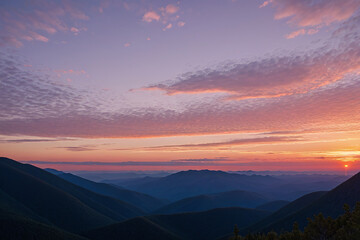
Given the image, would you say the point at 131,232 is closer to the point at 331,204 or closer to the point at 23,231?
the point at 23,231

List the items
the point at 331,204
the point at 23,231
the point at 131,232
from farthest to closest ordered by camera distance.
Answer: the point at 131,232 < the point at 331,204 < the point at 23,231

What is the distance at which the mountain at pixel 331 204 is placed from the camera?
14857 centimetres

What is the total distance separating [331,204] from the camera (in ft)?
512

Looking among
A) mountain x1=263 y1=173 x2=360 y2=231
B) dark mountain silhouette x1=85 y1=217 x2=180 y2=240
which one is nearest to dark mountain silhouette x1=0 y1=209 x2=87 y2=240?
dark mountain silhouette x1=85 y1=217 x2=180 y2=240

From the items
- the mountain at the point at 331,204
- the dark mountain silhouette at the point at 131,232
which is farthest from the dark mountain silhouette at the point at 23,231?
the mountain at the point at 331,204

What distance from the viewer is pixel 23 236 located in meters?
126

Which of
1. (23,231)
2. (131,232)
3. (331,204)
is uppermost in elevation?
(331,204)

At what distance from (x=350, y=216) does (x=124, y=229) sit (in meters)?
180

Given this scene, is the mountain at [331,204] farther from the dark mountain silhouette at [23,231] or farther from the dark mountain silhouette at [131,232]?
the dark mountain silhouette at [23,231]

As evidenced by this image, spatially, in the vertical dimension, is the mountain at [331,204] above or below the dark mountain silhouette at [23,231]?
above

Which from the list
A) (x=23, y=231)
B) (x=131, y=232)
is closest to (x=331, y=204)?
(x=131, y=232)

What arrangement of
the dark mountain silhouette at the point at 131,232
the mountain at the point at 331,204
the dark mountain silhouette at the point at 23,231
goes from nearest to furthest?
the dark mountain silhouette at the point at 23,231 → the mountain at the point at 331,204 → the dark mountain silhouette at the point at 131,232

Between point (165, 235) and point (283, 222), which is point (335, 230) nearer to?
point (283, 222)

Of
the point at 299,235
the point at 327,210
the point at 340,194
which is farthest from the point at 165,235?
the point at 299,235
